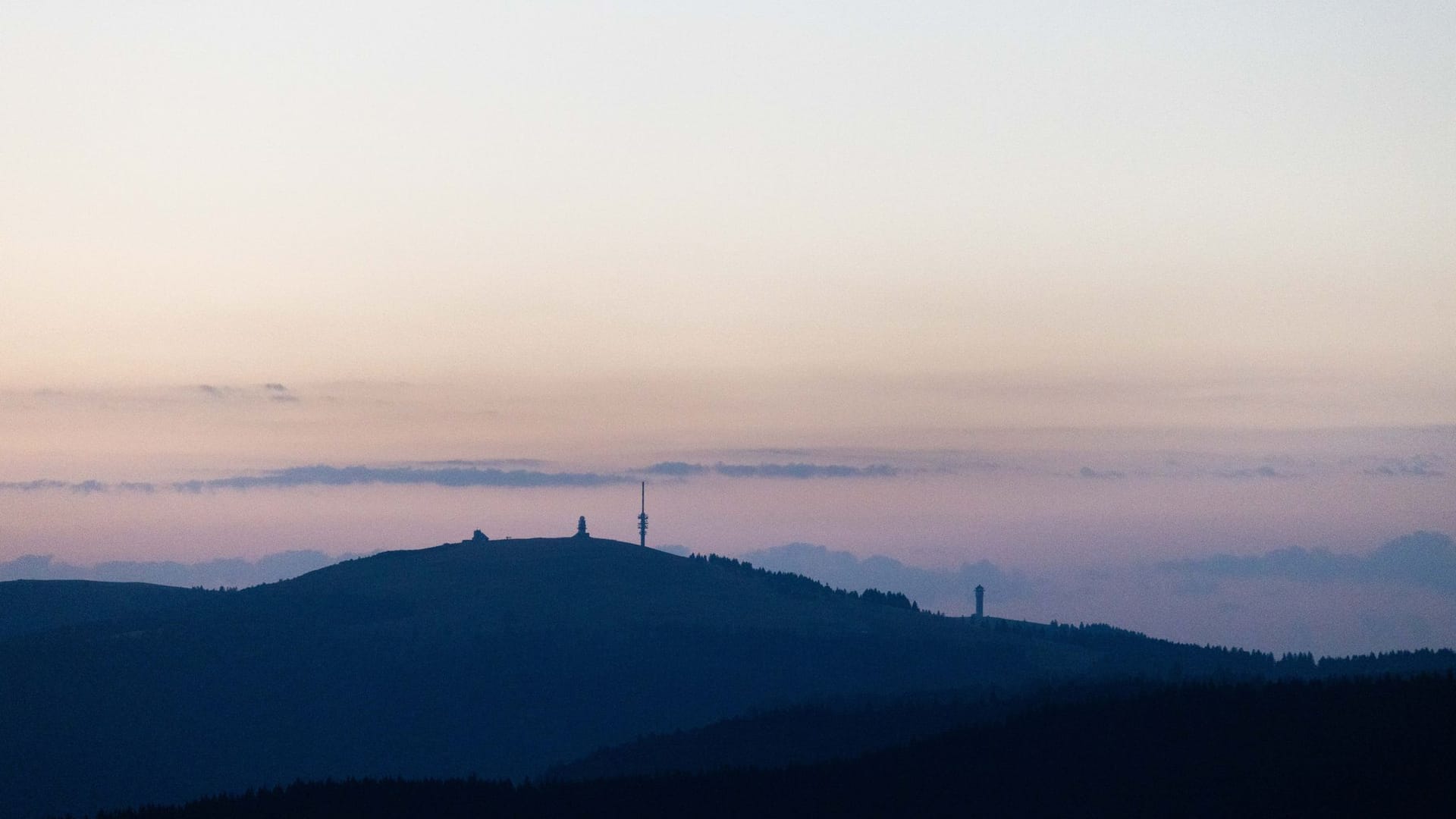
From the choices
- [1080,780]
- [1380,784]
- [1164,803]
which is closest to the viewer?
[1380,784]

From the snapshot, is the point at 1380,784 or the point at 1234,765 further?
the point at 1234,765

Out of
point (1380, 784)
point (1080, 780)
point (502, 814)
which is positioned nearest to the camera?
point (1380, 784)

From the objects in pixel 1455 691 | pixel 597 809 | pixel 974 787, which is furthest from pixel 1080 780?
pixel 597 809

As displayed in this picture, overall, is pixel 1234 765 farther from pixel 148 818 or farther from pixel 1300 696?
pixel 148 818

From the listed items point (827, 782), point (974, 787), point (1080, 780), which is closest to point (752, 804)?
point (827, 782)

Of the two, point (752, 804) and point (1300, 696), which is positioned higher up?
point (1300, 696)

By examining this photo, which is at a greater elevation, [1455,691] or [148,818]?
[1455,691]

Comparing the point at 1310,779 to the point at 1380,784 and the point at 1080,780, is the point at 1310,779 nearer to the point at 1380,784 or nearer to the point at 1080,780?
the point at 1380,784

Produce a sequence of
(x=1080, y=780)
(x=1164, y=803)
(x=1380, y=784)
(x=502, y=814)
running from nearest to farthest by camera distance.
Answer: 1. (x=1380, y=784)
2. (x=1164, y=803)
3. (x=1080, y=780)
4. (x=502, y=814)

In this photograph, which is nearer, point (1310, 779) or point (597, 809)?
point (1310, 779)
